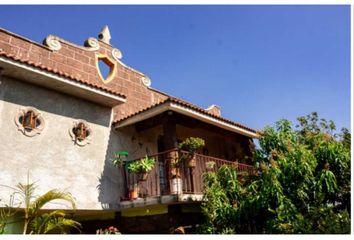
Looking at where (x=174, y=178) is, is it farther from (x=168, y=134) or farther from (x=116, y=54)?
(x=116, y=54)

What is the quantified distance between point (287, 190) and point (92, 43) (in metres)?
7.45

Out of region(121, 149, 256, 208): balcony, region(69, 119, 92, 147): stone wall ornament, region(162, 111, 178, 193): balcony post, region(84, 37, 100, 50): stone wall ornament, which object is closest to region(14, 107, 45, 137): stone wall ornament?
region(69, 119, 92, 147): stone wall ornament

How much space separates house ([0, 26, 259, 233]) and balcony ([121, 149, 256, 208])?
0.09ft

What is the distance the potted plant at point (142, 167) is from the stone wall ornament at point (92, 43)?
421 cm

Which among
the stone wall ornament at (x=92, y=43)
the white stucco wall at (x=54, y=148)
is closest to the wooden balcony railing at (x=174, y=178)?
the white stucco wall at (x=54, y=148)

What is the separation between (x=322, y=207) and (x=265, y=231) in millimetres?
1216

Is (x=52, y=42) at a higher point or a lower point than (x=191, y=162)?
higher

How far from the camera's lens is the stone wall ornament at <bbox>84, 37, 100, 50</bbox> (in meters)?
11.2

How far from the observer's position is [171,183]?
851 cm

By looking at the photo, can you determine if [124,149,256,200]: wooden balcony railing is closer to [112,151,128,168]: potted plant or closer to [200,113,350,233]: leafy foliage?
[112,151,128,168]: potted plant

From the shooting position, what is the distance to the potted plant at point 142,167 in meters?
9.11

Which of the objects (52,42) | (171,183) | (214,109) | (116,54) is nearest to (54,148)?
(171,183)
